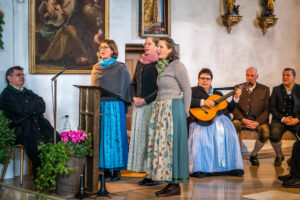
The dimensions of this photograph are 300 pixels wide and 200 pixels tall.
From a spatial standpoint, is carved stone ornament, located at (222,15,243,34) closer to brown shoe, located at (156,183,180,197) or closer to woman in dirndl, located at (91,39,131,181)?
woman in dirndl, located at (91,39,131,181)

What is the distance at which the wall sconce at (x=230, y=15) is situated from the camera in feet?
25.5

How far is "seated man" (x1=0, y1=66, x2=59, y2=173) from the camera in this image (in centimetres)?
524

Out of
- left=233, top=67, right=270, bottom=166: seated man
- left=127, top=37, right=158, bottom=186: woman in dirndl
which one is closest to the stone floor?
left=127, top=37, right=158, bottom=186: woman in dirndl

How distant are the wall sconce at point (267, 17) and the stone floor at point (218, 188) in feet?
11.3

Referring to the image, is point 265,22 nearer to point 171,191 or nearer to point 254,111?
point 254,111

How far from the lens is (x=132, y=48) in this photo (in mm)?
7250

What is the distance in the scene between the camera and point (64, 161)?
14.0 feet

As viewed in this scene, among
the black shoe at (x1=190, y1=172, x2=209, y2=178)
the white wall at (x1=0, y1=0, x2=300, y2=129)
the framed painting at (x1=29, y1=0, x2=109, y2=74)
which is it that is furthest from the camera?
the white wall at (x1=0, y1=0, x2=300, y2=129)

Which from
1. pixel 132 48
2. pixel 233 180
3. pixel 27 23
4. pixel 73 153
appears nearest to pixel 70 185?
pixel 73 153

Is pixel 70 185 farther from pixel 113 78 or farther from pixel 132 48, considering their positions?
pixel 132 48

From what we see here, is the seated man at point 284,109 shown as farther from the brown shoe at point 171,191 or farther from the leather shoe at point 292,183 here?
the brown shoe at point 171,191

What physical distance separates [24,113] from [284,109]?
3824 mm

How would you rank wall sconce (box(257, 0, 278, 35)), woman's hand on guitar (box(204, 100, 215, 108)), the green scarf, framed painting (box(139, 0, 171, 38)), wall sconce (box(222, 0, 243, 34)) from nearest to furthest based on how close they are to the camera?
1. the green scarf
2. woman's hand on guitar (box(204, 100, 215, 108))
3. framed painting (box(139, 0, 171, 38))
4. wall sconce (box(222, 0, 243, 34))
5. wall sconce (box(257, 0, 278, 35))

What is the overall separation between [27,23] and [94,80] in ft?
4.26
